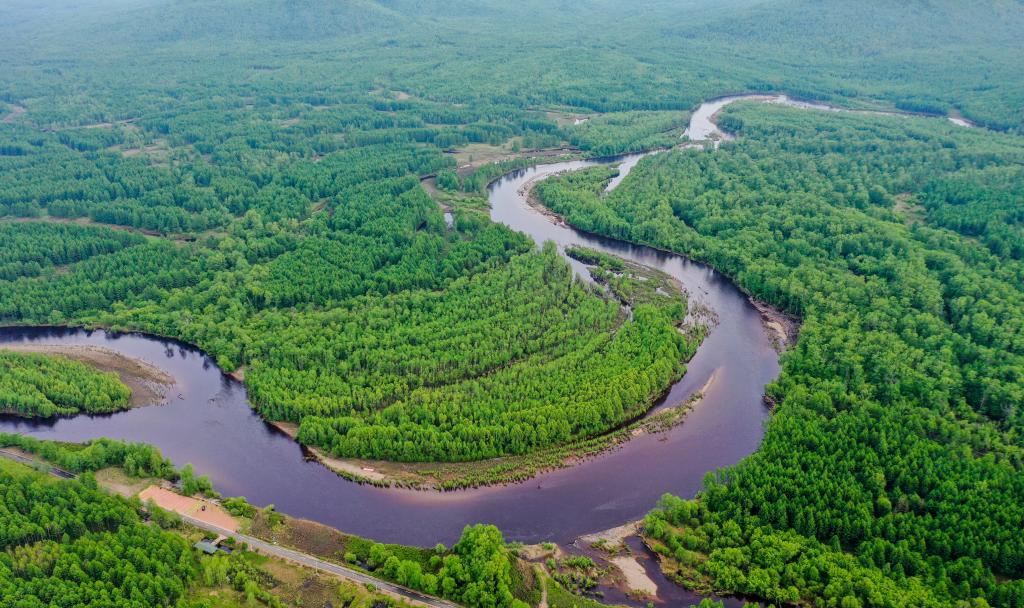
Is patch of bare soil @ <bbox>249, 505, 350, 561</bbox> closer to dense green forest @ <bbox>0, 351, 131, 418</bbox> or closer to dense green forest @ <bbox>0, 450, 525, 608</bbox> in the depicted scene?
dense green forest @ <bbox>0, 450, 525, 608</bbox>

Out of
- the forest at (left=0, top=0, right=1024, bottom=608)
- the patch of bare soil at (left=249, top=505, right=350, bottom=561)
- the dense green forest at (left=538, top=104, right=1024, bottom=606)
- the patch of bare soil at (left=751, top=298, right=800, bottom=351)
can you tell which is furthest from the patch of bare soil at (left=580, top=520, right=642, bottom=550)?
the patch of bare soil at (left=751, top=298, right=800, bottom=351)

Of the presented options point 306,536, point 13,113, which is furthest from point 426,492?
point 13,113

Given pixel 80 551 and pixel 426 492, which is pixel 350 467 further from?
pixel 80 551

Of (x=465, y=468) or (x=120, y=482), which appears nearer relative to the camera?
(x=120, y=482)

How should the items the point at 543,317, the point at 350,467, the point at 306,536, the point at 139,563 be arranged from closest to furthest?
the point at 139,563 < the point at 306,536 < the point at 350,467 < the point at 543,317

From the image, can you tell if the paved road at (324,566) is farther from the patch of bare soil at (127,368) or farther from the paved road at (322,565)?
the patch of bare soil at (127,368)

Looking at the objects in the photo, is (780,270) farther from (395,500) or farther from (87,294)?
(87,294)

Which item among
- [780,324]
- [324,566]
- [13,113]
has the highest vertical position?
[13,113]

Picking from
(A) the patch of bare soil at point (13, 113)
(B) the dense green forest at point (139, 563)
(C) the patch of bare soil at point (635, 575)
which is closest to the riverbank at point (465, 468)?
(B) the dense green forest at point (139, 563)
